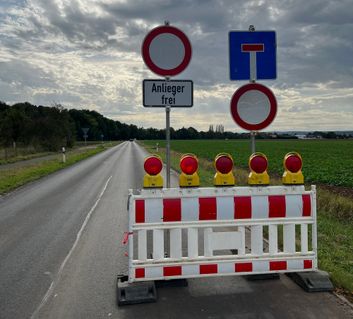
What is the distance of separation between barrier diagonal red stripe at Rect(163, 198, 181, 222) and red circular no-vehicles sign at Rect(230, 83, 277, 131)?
152 cm

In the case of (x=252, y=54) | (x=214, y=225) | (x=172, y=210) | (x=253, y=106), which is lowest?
(x=214, y=225)

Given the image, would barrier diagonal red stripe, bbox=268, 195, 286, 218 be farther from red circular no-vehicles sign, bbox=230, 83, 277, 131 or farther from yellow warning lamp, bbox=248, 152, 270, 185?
red circular no-vehicles sign, bbox=230, 83, 277, 131

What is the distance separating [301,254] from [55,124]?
158 ft

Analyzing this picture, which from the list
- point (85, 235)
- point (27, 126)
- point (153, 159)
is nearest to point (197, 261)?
point (153, 159)

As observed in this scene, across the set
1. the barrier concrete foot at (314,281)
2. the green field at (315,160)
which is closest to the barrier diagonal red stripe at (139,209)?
the barrier concrete foot at (314,281)

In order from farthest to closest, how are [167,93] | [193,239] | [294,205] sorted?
1. [167,93]
2. [294,205]
3. [193,239]

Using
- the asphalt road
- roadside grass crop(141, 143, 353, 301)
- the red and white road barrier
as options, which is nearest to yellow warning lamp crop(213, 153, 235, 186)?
the red and white road barrier

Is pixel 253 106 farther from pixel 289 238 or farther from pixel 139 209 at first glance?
pixel 139 209

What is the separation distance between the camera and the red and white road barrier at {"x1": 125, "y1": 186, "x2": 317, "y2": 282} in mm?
4789

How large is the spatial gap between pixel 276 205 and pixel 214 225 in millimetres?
795

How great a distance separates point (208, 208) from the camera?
192 inches

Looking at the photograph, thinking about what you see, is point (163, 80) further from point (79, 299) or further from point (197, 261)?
point (79, 299)

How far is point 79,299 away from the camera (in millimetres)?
4719

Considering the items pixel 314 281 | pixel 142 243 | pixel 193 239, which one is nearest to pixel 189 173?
pixel 193 239
